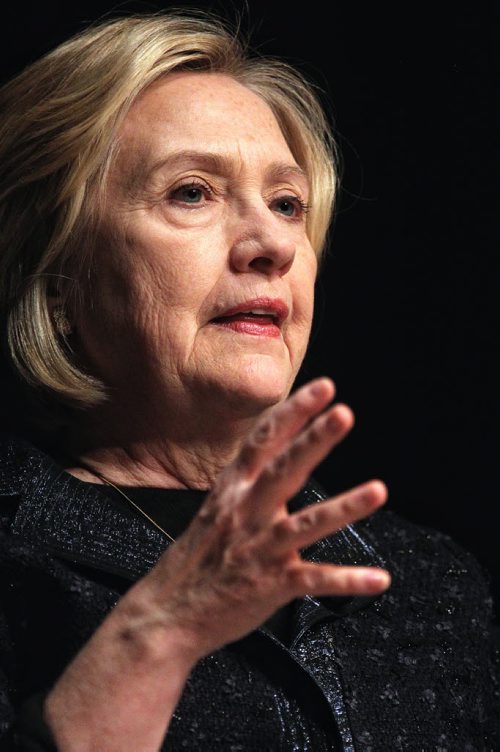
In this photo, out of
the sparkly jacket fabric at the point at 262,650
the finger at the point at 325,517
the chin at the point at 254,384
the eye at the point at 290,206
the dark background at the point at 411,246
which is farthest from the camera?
the dark background at the point at 411,246

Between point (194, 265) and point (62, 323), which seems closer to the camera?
point (194, 265)

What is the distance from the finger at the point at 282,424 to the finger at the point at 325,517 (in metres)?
0.07

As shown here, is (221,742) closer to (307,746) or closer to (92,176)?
(307,746)

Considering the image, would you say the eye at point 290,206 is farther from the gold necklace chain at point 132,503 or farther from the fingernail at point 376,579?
the fingernail at point 376,579

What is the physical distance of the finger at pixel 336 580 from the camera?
1.12 meters

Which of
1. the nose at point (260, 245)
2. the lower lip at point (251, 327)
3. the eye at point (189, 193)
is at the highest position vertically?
the eye at point (189, 193)

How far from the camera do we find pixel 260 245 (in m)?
1.73

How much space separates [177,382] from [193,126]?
1.27 ft

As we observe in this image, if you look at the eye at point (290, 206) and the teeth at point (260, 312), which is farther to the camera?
the eye at point (290, 206)

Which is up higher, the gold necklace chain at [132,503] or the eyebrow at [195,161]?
the eyebrow at [195,161]

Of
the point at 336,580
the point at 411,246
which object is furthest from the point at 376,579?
the point at 411,246

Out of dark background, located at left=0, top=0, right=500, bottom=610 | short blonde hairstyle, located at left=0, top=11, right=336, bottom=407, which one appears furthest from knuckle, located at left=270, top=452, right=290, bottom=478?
dark background, located at left=0, top=0, right=500, bottom=610

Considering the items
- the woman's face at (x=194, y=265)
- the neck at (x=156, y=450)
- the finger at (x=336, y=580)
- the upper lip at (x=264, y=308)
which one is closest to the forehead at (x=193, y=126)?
the woman's face at (x=194, y=265)

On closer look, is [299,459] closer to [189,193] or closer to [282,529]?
[282,529]
